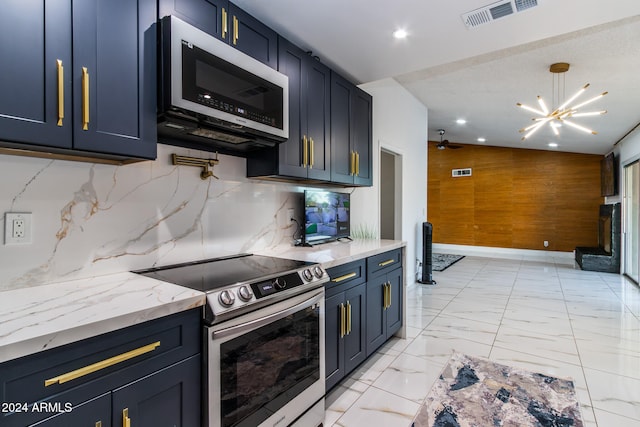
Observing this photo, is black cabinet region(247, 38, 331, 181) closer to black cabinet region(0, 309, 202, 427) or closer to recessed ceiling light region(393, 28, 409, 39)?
recessed ceiling light region(393, 28, 409, 39)

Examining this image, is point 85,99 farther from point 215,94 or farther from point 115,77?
point 215,94

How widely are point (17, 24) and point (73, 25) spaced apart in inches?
7.0

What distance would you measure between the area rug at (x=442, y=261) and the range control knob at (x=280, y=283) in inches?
226

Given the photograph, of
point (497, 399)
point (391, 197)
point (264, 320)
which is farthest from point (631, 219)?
point (264, 320)

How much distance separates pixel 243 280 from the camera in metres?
1.57

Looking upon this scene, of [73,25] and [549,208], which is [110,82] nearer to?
[73,25]

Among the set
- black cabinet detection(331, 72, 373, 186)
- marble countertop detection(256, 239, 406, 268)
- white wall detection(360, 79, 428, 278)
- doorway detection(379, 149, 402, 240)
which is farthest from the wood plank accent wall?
marble countertop detection(256, 239, 406, 268)

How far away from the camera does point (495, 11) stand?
2137 mm

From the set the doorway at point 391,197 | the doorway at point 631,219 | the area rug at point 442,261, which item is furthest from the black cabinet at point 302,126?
the doorway at point 631,219

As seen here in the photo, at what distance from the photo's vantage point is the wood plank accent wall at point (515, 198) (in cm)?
804

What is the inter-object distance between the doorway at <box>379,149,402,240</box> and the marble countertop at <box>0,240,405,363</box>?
13.3 ft

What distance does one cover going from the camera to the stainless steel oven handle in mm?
1385

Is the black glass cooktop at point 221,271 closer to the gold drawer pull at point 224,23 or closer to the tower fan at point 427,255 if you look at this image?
the gold drawer pull at point 224,23

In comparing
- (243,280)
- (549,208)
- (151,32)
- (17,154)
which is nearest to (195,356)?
(243,280)
